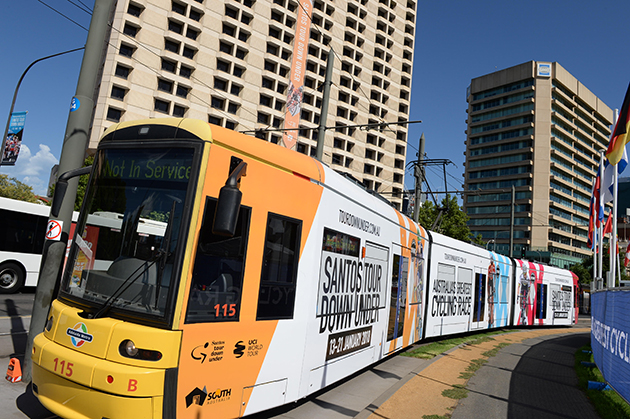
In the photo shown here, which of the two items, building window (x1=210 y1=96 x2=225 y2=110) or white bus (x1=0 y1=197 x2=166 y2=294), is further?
building window (x1=210 y1=96 x2=225 y2=110)

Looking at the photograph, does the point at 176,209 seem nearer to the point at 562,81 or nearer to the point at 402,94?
the point at 402,94

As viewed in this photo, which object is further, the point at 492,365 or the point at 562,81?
the point at 562,81

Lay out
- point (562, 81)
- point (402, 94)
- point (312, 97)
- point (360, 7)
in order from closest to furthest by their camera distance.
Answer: point (312, 97), point (360, 7), point (402, 94), point (562, 81)

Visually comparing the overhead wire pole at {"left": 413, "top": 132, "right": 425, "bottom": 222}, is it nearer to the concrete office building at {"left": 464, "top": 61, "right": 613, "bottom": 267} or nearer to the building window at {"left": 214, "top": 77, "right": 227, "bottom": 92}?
the building window at {"left": 214, "top": 77, "right": 227, "bottom": 92}

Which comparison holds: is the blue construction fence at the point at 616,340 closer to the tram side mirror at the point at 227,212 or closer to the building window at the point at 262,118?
the tram side mirror at the point at 227,212

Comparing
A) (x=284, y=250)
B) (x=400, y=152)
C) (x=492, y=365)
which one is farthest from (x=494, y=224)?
(x=284, y=250)

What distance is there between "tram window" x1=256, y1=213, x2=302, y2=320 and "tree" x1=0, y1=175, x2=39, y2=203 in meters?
58.1

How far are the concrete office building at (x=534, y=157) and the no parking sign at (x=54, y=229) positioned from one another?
81.3m

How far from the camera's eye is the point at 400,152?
71062 millimetres

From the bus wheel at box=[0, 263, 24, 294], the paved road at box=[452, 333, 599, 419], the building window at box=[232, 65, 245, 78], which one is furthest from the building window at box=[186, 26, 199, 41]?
the paved road at box=[452, 333, 599, 419]

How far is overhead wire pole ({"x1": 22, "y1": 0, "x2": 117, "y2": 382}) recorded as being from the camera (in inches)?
241

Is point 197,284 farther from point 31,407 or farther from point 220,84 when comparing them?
point 220,84

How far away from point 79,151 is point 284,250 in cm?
358

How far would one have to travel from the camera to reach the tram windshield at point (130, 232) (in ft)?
13.7
